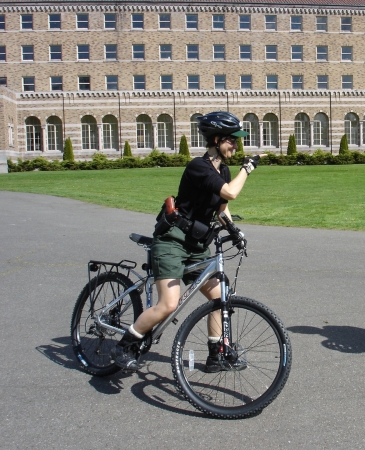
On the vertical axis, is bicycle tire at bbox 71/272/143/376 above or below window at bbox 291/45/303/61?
below

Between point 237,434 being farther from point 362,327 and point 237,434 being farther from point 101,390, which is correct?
point 362,327

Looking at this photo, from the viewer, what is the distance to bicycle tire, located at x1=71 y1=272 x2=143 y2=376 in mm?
5328

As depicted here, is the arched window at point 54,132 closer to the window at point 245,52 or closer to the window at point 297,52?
the window at point 245,52

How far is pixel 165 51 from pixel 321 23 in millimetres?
15722

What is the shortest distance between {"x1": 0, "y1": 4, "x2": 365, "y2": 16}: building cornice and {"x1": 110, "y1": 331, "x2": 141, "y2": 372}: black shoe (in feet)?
195

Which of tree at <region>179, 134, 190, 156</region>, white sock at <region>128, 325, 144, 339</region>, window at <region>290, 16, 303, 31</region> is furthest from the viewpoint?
window at <region>290, 16, 303, 31</region>

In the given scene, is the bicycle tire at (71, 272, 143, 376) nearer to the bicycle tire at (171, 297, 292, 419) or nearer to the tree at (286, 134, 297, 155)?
the bicycle tire at (171, 297, 292, 419)

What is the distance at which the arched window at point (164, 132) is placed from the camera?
5988 cm

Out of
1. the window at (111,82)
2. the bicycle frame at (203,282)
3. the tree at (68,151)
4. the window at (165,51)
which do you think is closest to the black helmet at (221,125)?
the bicycle frame at (203,282)

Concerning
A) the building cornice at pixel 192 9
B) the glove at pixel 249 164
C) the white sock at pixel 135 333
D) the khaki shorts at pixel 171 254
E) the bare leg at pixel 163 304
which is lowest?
the white sock at pixel 135 333

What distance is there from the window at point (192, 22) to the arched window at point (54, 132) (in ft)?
50.5

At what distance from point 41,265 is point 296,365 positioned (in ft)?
19.2

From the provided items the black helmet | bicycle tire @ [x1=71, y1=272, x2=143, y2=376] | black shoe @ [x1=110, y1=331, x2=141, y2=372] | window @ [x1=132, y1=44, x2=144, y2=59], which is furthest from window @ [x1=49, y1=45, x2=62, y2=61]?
black shoe @ [x1=110, y1=331, x2=141, y2=372]

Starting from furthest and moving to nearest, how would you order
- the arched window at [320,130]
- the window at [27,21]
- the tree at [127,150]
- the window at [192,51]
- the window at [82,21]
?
1. the window at [192,51]
2. the arched window at [320,130]
3. the window at [82,21]
4. the window at [27,21]
5. the tree at [127,150]
